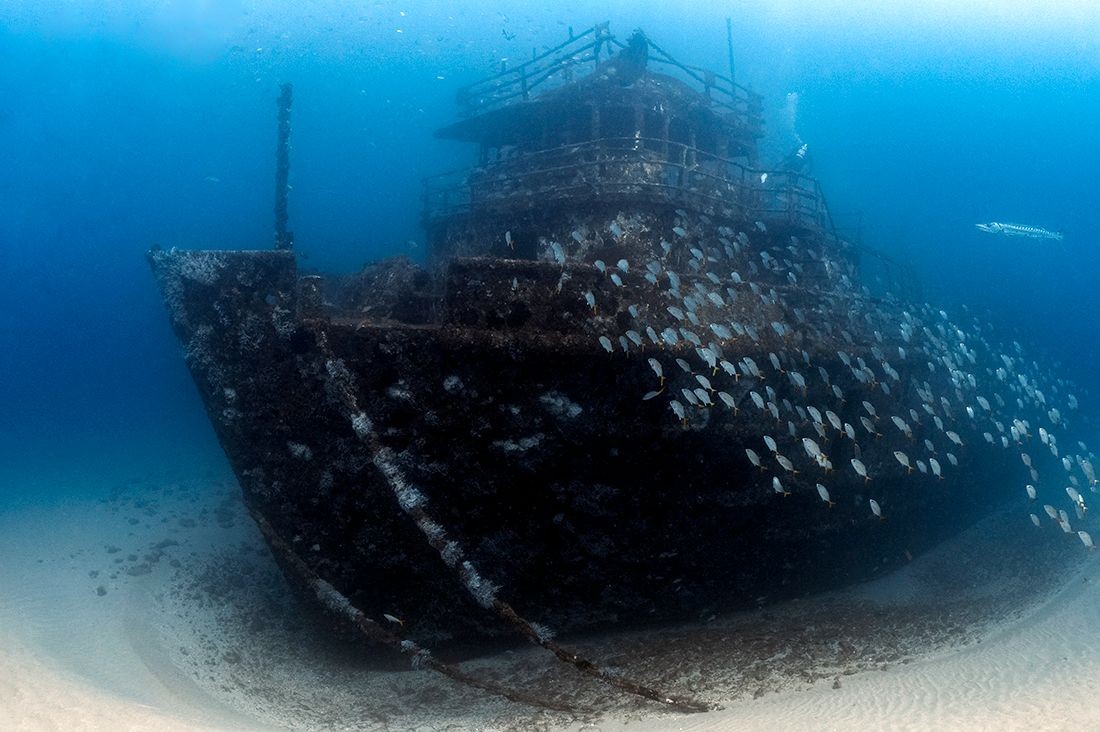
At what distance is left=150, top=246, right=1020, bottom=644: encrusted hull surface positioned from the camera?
706 centimetres

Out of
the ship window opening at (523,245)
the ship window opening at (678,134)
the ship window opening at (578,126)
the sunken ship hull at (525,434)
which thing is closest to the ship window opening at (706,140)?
the ship window opening at (678,134)

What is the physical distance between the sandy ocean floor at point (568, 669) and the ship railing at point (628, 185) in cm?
739

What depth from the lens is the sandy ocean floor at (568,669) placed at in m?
6.55

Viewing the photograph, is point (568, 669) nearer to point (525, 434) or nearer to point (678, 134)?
point (525, 434)

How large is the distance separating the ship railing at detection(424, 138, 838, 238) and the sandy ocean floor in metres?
7.39

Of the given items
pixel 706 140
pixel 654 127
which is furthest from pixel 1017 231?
pixel 654 127

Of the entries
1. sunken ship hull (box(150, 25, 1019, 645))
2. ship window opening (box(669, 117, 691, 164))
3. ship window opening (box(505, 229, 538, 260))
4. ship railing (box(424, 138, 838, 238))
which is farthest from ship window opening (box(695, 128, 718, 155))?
sunken ship hull (box(150, 25, 1019, 645))

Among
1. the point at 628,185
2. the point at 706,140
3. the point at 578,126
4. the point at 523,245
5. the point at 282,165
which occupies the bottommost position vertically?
the point at 523,245

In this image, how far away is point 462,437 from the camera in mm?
7141

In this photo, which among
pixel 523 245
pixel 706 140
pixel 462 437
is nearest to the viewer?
pixel 462 437

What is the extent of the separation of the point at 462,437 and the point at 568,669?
10.2ft

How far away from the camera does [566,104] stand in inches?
601

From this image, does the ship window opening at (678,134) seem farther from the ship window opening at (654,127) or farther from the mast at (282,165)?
the mast at (282,165)

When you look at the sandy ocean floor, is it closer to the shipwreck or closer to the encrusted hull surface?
the shipwreck
